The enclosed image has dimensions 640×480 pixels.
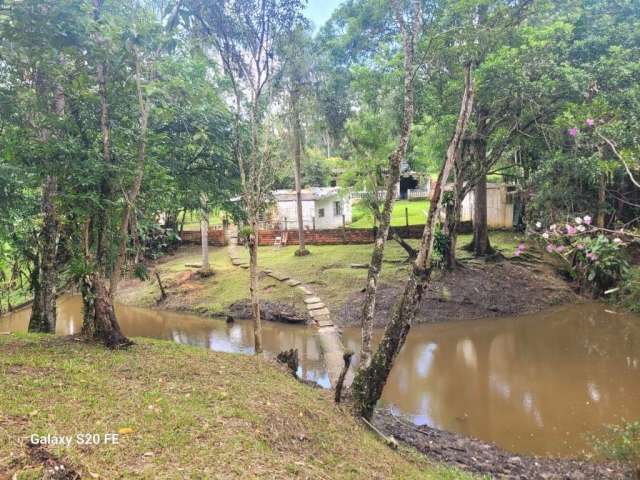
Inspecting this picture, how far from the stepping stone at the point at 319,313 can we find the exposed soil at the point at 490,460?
6727 mm

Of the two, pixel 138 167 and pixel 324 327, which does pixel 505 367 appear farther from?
pixel 138 167

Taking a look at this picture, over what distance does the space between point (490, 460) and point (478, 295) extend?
28.9 feet

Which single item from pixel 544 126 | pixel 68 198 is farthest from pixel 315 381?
pixel 544 126

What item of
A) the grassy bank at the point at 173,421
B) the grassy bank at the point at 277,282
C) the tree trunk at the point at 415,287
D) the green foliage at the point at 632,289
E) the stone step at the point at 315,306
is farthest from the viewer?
the grassy bank at the point at 277,282

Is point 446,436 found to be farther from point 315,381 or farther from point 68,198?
point 68,198

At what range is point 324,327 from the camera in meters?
12.8

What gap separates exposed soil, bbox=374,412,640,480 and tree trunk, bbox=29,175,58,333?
6430 mm

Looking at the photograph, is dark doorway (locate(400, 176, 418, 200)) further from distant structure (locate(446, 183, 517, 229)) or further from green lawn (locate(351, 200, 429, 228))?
distant structure (locate(446, 183, 517, 229))

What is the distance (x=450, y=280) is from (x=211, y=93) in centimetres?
1036

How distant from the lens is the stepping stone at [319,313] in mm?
13398

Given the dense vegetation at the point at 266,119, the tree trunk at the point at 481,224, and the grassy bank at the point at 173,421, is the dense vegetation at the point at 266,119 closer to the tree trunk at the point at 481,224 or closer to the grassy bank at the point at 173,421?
the grassy bank at the point at 173,421

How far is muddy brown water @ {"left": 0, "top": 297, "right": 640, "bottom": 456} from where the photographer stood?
706 centimetres

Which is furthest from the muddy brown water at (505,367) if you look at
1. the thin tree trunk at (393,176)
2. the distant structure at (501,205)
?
the distant structure at (501,205)

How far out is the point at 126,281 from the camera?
18703mm
